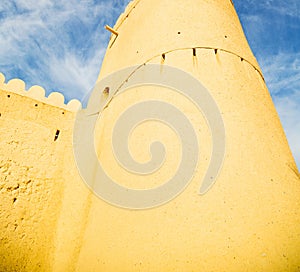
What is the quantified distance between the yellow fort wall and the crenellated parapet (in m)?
0.03

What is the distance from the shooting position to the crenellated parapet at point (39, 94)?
16.2 feet

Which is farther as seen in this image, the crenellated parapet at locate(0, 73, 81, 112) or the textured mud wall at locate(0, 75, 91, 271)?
the crenellated parapet at locate(0, 73, 81, 112)

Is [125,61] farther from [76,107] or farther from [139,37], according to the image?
[76,107]

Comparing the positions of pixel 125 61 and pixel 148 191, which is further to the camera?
pixel 125 61

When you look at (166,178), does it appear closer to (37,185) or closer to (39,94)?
(37,185)

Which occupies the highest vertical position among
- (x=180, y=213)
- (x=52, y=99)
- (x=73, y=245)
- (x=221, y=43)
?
(x=221, y=43)

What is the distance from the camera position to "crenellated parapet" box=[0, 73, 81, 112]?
4.95 meters

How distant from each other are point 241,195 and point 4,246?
3.84m

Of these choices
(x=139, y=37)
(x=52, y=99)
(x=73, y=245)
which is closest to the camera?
(x=73, y=245)

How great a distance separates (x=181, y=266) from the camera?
7.88ft

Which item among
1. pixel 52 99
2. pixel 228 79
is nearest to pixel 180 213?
pixel 228 79

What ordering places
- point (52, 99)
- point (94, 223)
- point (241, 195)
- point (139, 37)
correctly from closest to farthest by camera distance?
point (241, 195), point (94, 223), point (139, 37), point (52, 99)

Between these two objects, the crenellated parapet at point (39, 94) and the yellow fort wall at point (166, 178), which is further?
the crenellated parapet at point (39, 94)

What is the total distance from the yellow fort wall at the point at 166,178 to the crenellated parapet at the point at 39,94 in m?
0.03
